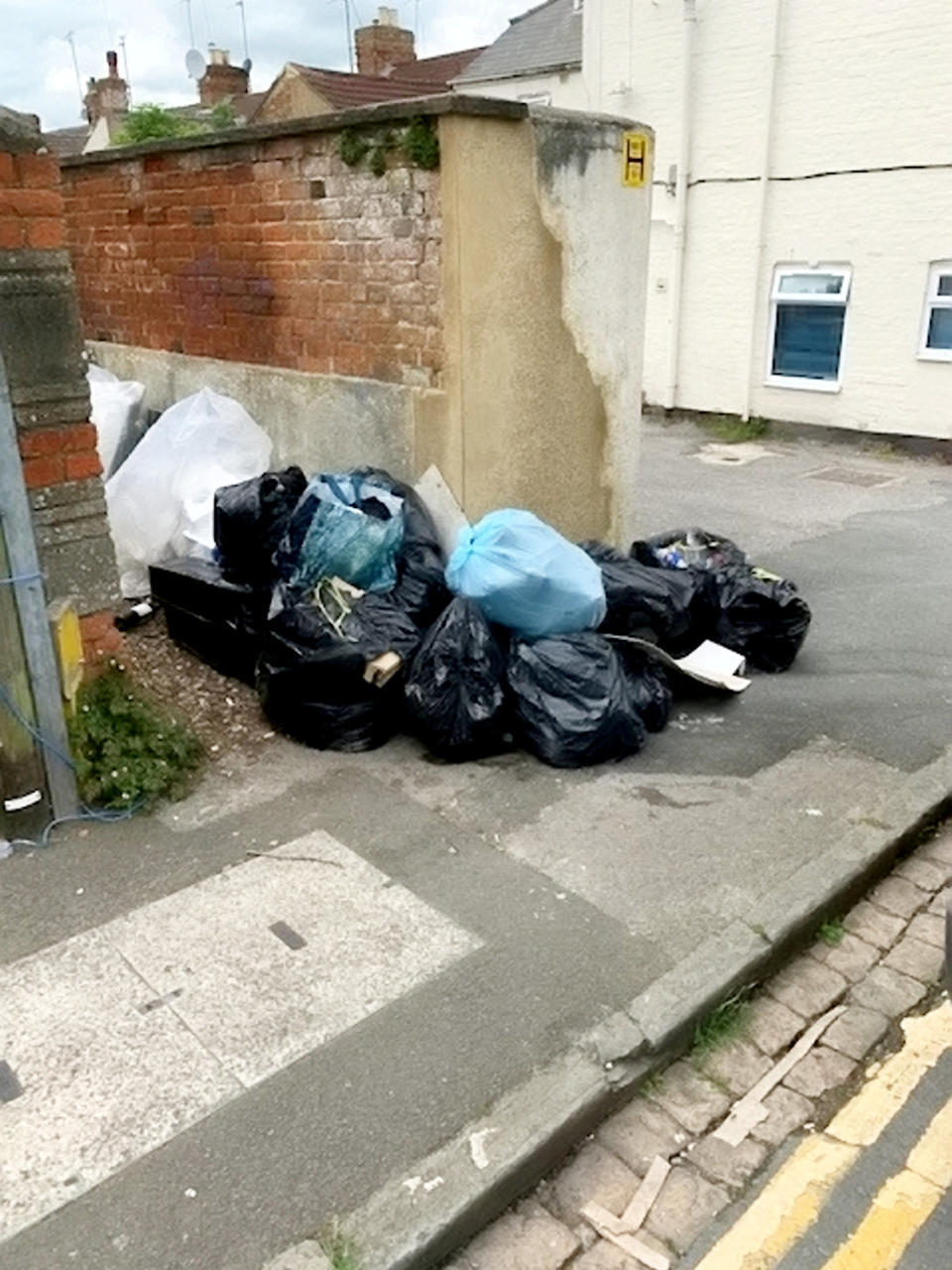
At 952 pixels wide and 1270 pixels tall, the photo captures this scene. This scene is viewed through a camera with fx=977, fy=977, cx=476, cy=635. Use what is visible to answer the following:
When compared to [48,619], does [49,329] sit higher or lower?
higher

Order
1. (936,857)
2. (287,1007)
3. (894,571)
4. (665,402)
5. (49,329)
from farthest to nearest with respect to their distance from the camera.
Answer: (665,402) → (894,571) → (936,857) → (49,329) → (287,1007)

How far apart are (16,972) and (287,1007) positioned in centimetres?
81

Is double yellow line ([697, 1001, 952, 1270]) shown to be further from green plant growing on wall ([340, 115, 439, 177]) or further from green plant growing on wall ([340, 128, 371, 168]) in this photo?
green plant growing on wall ([340, 128, 371, 168])

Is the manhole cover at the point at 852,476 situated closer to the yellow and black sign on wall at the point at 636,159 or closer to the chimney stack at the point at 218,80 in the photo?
the yellow and black sign on wall at the point at 636,159

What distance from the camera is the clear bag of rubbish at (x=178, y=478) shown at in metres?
5.35

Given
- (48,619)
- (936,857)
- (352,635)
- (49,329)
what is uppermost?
(49,329)

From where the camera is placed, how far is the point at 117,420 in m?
6.18

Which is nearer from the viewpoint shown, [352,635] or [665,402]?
[352,635]

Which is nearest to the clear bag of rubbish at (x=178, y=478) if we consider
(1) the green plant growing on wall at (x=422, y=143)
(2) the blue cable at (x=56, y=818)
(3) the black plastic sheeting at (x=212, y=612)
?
(3) the black plastic sheeting at (x=212, y=612)

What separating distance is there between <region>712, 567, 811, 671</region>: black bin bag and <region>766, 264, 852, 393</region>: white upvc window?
7.44m

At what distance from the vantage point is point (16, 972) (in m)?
2.81

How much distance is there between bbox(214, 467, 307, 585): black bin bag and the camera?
4.43m

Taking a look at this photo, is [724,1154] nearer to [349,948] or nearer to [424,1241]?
[424,1241]

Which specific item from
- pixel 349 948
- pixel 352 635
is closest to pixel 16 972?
pixel 349 948
